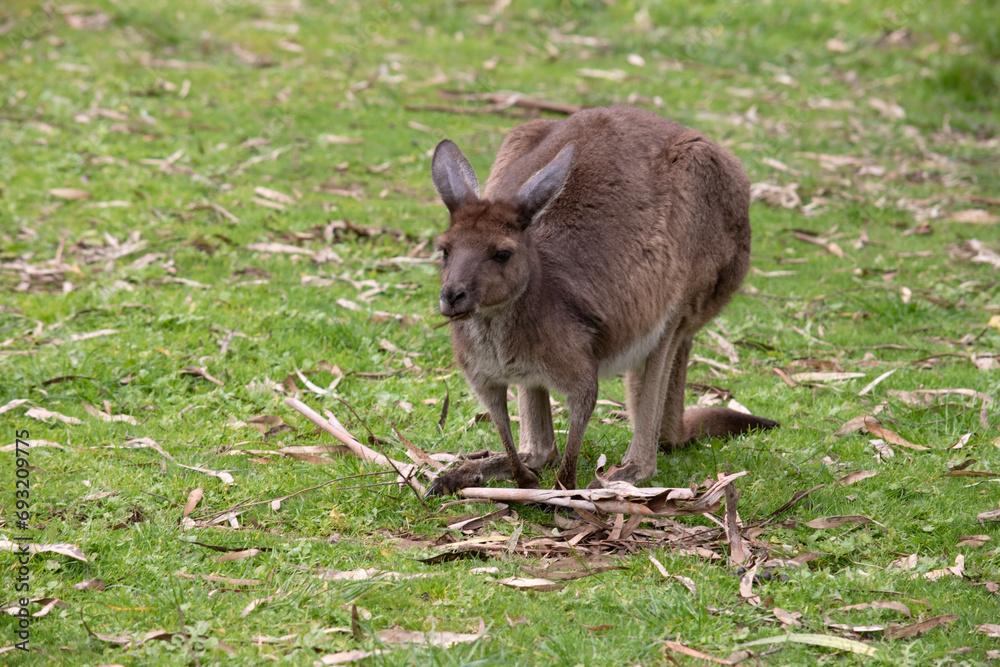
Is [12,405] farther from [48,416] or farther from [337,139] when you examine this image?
[337,139]

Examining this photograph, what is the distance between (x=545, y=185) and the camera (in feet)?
13.9

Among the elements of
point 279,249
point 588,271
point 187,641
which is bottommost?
point 279,249

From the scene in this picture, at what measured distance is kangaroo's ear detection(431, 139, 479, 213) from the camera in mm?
4387

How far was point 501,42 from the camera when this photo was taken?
43.9 feet

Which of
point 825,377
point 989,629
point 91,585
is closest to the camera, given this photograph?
point 989,629

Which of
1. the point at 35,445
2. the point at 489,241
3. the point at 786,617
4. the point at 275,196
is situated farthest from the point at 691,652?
the point at 275,196

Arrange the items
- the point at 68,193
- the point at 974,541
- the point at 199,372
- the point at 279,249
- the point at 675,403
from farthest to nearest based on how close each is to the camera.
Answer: the point at 68,193
the point at 279,249
the point at 199,372
the point at 675,403
the point at 974,541

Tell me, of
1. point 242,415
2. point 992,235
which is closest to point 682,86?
point 992,235

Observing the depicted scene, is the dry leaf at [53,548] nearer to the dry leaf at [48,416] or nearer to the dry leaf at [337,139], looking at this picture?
the dry leaf at [48,416]

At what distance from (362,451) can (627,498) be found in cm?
127

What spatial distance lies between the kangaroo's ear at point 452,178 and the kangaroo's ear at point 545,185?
0.23m

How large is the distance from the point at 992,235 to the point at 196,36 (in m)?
9.23

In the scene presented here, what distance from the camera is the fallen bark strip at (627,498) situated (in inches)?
168

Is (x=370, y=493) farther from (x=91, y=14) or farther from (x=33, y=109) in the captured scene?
(x=91, y=14)
